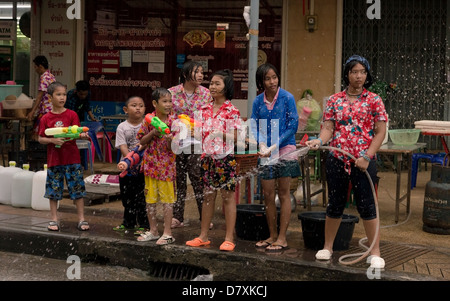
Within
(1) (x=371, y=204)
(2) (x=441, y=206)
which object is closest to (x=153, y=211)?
(1) (x=371, y=204)

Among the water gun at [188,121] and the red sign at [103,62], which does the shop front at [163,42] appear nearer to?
the red sign at [103,62]

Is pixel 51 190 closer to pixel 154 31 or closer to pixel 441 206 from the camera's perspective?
pixel 441 206

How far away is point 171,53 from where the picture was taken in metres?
14.6

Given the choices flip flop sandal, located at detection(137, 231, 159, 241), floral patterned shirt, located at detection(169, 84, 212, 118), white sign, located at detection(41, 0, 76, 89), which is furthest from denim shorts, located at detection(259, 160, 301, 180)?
white sign, located at detection(41, 0, 76, 89)

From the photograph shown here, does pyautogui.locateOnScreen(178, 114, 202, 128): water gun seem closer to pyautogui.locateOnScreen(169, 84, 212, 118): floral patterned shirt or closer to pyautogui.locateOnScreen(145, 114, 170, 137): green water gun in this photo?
pyautogui.locateOnScreen(145, 114, 170, 137): green water gun

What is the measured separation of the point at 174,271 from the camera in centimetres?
713

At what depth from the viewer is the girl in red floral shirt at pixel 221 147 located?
7.05 meters

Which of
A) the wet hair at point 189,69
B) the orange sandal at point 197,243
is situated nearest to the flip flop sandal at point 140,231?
the orange sandal at point 197,243

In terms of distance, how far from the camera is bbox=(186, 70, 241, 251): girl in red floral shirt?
7.05m

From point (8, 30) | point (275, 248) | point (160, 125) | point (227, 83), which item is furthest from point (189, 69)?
point (8, 30)

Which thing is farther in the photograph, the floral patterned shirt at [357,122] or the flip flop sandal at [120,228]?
the flip flop sandal at [120,228]

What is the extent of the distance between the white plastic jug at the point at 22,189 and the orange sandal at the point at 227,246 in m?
3.33

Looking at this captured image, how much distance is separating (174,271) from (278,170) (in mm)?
1396
